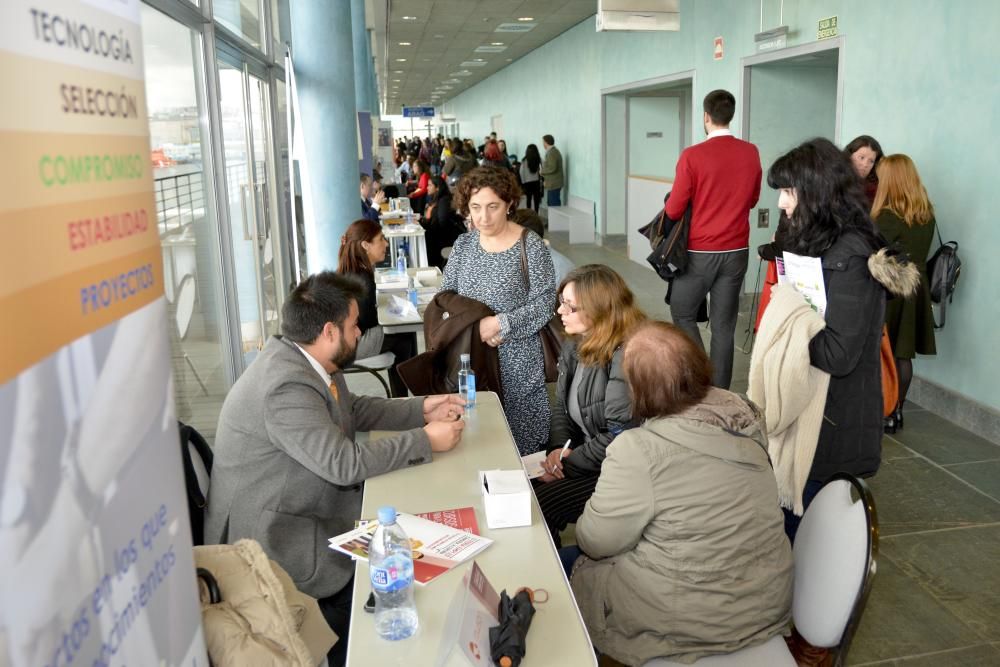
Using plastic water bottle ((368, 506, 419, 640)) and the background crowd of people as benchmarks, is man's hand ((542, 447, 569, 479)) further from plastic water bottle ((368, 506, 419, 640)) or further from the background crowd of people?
plastic water bottle ((368, 506, 419, 640))

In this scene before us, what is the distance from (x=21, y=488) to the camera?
599mm

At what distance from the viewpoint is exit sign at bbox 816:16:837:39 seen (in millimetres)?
5648

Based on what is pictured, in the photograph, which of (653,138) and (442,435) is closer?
(442,435)

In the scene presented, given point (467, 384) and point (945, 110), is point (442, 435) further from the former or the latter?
point (945, 110)

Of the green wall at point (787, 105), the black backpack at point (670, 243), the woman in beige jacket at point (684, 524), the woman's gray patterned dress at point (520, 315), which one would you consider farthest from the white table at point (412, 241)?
the woman in beige jacket at point (684, 524)

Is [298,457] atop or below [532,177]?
below

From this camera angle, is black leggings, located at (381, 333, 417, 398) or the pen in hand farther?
black leggings, located at (381, 333, 417, 398)

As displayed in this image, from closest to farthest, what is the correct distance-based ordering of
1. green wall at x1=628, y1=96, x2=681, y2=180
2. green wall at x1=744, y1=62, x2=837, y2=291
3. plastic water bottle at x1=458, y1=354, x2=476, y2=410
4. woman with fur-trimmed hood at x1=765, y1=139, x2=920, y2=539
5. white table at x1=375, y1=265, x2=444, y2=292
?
woman with fur-trimmed hood at x1=765, y1=139, x2=920, y2=539 < plastic water bottle at x1=458, y1=354, x2=476, y2=410 < white table at x1=375, y1=265, x2=444, y2=292 < green wall at x1=744, y1=62, x2=837, y2=291 < green wall at x1=628, y1=96, x2=681, y2=180

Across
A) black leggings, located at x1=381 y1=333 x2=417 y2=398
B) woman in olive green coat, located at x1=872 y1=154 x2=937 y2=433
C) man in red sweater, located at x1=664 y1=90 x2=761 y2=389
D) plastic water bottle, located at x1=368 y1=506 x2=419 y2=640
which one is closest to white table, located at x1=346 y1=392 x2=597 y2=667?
plastic water bottle, located at x1=368 y1=506 x2=419 y2=640

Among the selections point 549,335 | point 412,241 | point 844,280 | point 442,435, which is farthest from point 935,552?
point 412,241

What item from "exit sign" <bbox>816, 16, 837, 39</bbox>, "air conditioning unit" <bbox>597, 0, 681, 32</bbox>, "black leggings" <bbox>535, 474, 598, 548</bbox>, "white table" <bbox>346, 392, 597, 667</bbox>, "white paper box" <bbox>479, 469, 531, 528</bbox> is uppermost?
"air conditioning unit" <bbox>597, 0, 681, 32</bbox>

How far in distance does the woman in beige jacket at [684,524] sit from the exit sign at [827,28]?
15.6ft

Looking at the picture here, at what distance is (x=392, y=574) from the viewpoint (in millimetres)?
1585

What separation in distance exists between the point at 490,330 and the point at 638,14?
4419 mm
